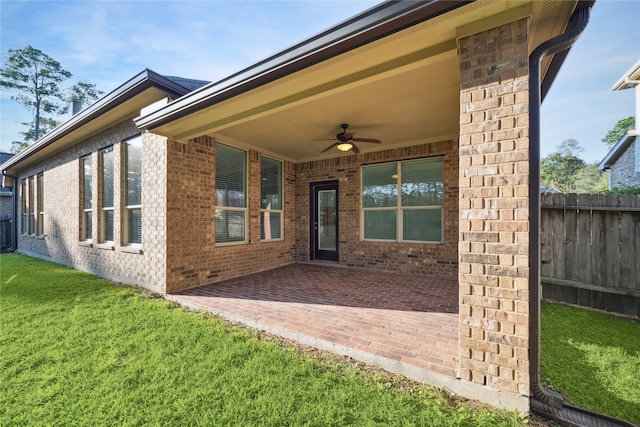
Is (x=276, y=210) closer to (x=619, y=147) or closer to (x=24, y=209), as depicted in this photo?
(x=24, y=209)

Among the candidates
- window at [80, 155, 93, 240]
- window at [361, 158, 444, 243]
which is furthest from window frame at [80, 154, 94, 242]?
window at [361, 158, 444, 243]

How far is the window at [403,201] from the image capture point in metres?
5.59

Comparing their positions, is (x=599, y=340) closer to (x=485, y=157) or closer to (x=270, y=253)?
(x=485, y=157)

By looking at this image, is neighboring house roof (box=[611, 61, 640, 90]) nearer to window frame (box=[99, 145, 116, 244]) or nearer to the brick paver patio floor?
the brick paver patio floor

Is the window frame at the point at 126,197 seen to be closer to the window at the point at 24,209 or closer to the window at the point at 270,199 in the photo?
the window at the point at 270,199

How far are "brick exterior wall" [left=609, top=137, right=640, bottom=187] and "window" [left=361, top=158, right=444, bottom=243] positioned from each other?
8.17m

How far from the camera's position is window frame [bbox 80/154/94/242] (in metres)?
6.14

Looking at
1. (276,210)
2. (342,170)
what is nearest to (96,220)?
(276,210)

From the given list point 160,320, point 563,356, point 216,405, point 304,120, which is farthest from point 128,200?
point 563,356

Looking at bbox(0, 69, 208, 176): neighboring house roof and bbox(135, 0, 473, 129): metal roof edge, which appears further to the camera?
bbox(0, 69, 208, 176): neighboring house roof

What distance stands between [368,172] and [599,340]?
4690 millimetres

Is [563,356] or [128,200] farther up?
[128,200]

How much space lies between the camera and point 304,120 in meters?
4.38

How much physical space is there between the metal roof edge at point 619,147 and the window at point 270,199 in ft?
36.7
